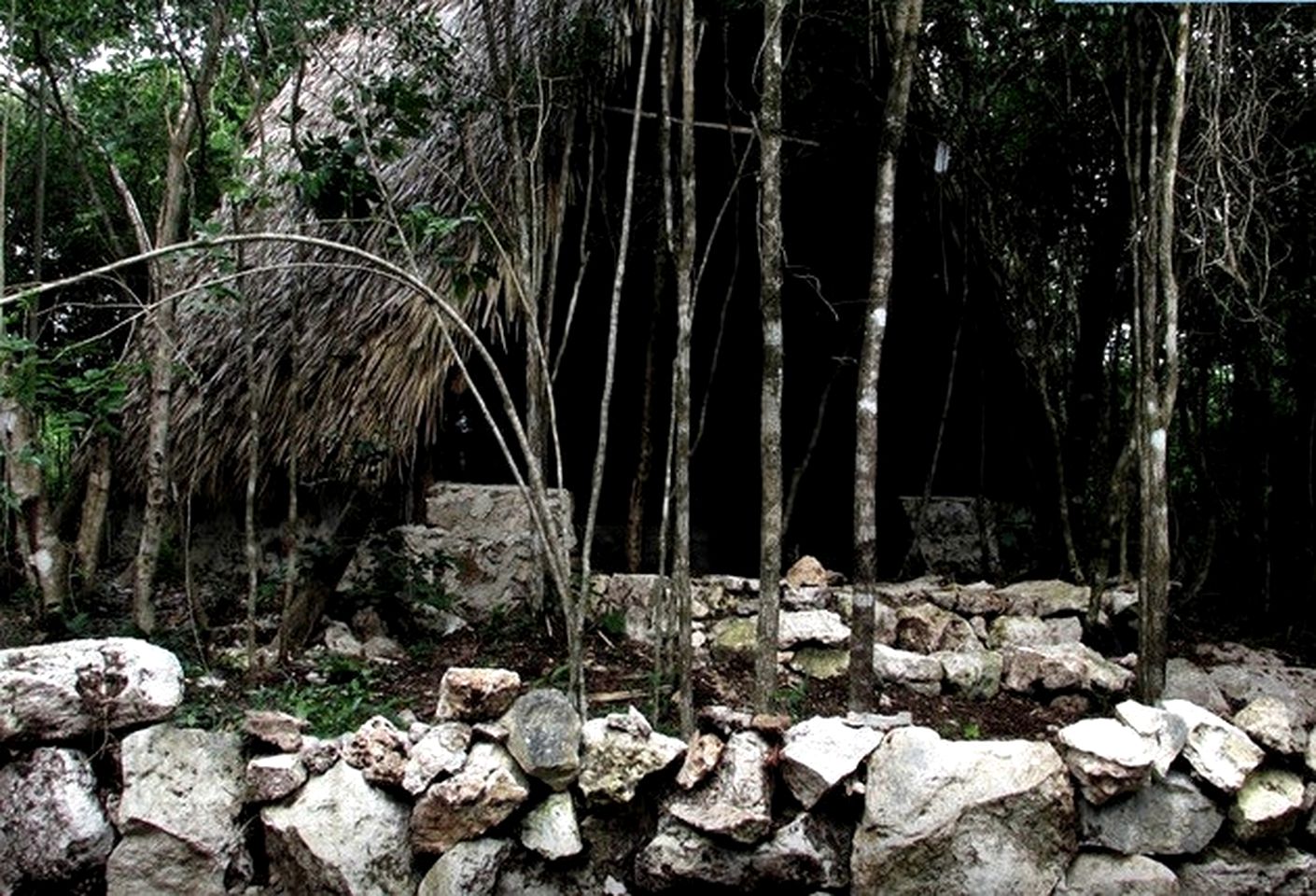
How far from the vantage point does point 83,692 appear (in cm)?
321

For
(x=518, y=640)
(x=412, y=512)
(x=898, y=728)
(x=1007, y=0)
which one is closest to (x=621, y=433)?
(x=412, y=512)

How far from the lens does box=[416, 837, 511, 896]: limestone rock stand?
9.82ft

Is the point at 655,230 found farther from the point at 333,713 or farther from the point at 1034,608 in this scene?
the point at 333,713

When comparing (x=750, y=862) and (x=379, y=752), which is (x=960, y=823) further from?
(x=379, y=752)

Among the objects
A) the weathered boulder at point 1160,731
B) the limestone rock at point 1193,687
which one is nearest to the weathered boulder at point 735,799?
the weathered boulder at point 1160,731

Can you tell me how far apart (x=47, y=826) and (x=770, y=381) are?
243 centimetres

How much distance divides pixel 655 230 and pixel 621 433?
68.8 inches

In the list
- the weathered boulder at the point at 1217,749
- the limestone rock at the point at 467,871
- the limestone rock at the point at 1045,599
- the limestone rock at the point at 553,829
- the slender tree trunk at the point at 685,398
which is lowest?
the limestone rock at the point at 467,871

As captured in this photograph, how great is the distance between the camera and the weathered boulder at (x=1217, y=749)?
9.99 ft

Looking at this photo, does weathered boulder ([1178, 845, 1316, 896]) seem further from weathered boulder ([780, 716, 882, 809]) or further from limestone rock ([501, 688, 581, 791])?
limestone rock ([501, 688, 581, 791])

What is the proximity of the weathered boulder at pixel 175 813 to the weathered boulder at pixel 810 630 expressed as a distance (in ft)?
7.83

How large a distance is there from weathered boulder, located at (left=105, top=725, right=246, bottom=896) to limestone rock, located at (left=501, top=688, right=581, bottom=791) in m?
0.81

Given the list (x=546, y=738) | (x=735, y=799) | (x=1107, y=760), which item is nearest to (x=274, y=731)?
(x=546, y=738)

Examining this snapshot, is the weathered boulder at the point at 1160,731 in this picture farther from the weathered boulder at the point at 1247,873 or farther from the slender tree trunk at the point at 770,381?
the slender tree trunk at the point at 770,381
